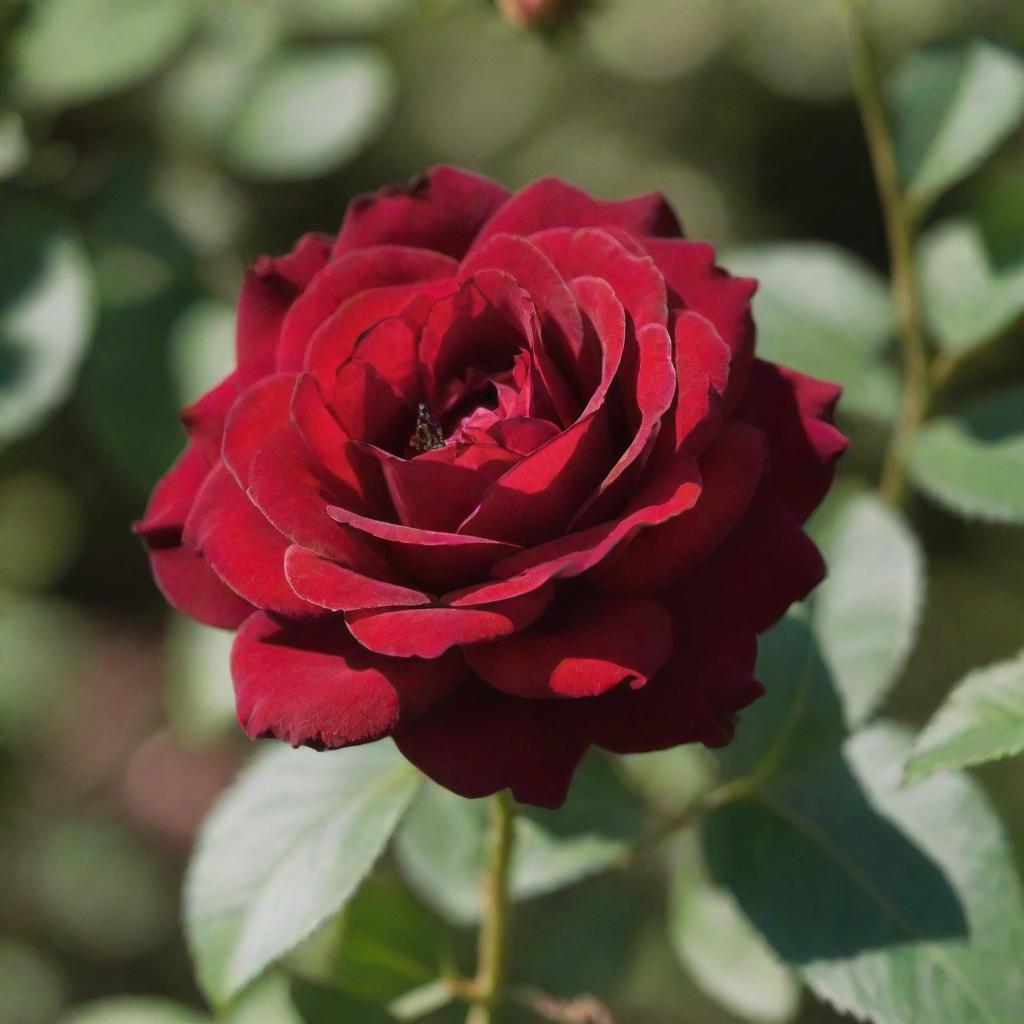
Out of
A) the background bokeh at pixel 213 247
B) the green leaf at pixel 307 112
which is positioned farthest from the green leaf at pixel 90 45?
the green leaf at pixel 307 112

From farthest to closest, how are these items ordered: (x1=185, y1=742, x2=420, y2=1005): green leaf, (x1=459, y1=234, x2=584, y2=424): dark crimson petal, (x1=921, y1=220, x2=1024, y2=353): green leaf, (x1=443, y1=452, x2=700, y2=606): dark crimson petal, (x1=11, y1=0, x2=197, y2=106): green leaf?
(x1=11, y1=0, x2=197, y2=106): green leaf < (x1=921, y1=220, x2=1024, y2=353): green leaf < (x1=185, y1=742, x2=420, y2=1005): green leaf < (x1=459, y1=234, x2=584, y2=424): dark crimson petal < (x1=443, y1=452, x2=700, y2=606): dark crimson petal

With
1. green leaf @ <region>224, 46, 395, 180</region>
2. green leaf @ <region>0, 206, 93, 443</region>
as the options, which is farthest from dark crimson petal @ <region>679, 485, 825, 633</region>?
green leaf @ <region>224, 46, 395, 180</region>

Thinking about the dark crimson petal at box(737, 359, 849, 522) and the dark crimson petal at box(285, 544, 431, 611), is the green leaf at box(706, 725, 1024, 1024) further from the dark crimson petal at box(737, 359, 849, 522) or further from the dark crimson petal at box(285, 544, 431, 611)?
the dark crimson petal at box(285, 544, 431, 611)

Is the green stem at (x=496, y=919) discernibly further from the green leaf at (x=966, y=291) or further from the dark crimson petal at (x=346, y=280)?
the green leaf at (x=966, y=291)

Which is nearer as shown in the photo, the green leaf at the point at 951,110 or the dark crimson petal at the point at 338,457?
the dark crimson petal at the point at 338,457

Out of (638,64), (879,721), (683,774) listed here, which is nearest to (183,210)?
(683,774)

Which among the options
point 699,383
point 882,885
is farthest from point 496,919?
point 699,383
